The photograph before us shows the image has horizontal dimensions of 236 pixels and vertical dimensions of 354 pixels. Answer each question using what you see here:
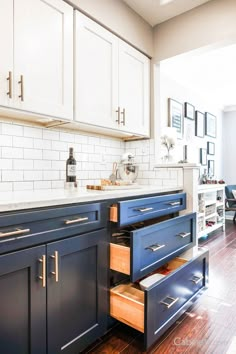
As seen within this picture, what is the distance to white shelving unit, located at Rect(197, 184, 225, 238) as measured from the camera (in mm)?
3703

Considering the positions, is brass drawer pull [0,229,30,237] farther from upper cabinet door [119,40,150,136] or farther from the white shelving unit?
the white shelving unit

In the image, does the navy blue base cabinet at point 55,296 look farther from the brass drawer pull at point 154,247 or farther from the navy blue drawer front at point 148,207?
the brass drawer pull at point 154,247

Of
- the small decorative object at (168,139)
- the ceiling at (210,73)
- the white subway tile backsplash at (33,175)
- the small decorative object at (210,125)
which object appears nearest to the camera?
the white subway tile backsplash at (33,175)

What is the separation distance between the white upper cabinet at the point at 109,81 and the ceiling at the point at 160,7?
338mm

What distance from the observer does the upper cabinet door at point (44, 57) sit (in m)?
1.39

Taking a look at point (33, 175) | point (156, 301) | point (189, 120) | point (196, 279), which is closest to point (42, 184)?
point (33, 175)

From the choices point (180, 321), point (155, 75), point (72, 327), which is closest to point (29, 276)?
point (72, 327)

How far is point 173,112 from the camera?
3.89m

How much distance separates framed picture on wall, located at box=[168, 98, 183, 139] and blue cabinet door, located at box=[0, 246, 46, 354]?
127 inches

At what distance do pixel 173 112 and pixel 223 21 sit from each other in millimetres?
1892

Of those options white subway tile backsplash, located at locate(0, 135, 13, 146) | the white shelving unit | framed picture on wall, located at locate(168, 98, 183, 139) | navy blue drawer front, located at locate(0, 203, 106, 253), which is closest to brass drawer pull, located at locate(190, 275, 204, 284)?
navy blue drawer front, located at locate(0, 203, 106, 253)

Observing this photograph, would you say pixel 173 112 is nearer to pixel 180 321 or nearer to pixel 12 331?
pixel 180 321

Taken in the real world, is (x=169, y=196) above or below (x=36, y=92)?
below

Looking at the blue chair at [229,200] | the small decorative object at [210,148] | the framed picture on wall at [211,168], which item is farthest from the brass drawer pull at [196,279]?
the small decorative object at [210,148]
